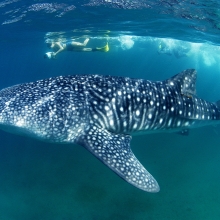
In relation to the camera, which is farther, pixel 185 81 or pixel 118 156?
pixel 185 81

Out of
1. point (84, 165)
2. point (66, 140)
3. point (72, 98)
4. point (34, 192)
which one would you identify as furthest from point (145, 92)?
point (34, 192)

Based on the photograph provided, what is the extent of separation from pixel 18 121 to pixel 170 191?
6851 mm

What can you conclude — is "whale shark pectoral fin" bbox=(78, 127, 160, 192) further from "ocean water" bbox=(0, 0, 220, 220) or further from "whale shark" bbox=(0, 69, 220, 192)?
"ocean water" bbox=(0, 0, 220, 220)

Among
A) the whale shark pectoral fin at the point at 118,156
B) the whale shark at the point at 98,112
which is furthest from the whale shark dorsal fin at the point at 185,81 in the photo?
the whale shark pectoral fin at the point at 118,156

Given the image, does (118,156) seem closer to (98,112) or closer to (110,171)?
(98,112)

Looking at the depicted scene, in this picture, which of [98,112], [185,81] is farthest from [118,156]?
Result: [185,81]

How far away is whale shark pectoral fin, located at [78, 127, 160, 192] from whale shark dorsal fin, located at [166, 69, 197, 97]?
2.65 meters

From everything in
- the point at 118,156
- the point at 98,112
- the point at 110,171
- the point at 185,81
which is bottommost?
the point at 110,171

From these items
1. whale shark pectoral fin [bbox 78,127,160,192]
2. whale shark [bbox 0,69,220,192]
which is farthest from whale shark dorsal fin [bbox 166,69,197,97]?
whale shark pectoral fin [bbox 78,127,160,192]

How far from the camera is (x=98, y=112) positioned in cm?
596

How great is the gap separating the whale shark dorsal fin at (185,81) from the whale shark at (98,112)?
136 millimetres

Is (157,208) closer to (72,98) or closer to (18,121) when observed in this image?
(72,98)

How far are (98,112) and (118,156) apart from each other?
139 cm

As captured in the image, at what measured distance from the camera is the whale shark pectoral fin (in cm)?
481
